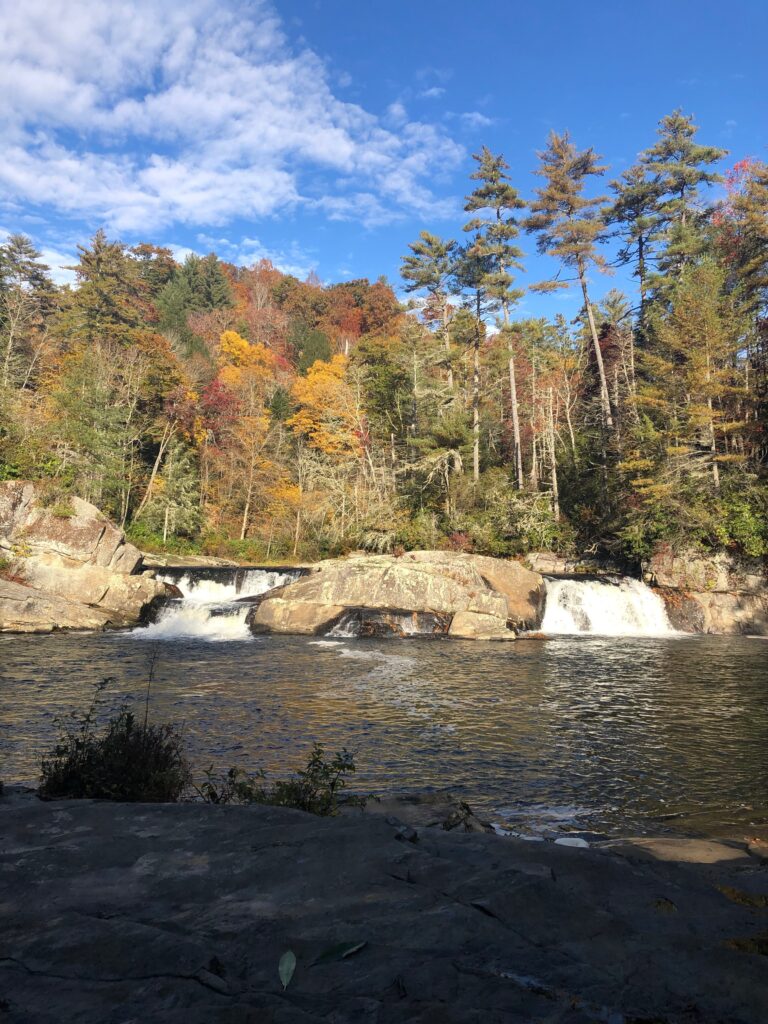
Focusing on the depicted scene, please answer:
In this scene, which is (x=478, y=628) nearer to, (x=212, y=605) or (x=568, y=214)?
(x=212, y=605)

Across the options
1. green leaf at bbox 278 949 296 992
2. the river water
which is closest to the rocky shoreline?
the river water

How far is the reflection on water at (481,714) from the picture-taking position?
7.73 meters

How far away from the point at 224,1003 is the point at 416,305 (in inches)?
1610

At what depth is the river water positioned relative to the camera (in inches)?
302

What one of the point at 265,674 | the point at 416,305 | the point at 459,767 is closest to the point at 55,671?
the point at 265,674

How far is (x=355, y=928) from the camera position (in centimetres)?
273

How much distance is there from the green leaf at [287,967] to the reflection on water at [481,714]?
496cm

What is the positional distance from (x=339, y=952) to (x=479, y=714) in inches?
361

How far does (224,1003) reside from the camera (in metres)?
2.15

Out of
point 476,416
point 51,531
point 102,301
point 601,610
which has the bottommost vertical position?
point 601,610

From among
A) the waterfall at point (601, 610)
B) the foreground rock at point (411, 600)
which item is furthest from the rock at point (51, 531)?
the waterfall at point (601, 610)

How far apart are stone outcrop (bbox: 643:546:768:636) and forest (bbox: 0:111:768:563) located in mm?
598

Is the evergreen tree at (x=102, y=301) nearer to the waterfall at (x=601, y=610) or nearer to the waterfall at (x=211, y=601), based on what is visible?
the waterfall at (x=211, y=601)

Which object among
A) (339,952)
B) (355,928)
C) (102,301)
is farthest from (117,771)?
(102,301)
